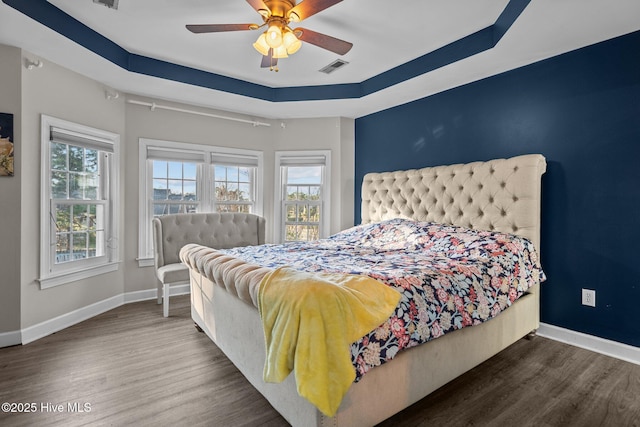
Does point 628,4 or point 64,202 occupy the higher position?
point 628,4

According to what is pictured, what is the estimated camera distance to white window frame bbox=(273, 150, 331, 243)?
4656mm

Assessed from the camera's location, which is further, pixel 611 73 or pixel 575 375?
pixel 611 73

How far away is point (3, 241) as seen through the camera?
2664 millimetres

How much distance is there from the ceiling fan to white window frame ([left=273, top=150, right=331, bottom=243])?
2320 mm

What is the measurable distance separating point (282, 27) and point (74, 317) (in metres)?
3.25

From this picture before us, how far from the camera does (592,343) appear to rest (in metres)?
2.57

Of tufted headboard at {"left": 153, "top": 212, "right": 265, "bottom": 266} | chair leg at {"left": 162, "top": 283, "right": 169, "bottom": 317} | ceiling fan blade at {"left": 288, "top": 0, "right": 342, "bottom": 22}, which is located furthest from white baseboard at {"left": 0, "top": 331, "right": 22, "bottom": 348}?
ceiling fan blade at {"left": 288, "top": 0, "right": 342, "bottom": 22}

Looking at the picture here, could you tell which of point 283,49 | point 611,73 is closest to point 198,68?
point 283,49

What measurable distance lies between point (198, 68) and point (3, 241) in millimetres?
2365

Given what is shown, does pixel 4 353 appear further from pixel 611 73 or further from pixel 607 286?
pixel 611 73

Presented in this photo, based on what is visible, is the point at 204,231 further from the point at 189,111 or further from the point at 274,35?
the point at 274,35

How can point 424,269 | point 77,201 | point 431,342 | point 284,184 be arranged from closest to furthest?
point 431,342 → point 424,269 → point 77,201 → point 284,184

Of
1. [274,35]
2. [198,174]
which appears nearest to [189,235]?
[198,174]

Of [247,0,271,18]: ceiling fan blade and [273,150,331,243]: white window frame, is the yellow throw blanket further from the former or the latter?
[273,150,331,243]: white window frame
